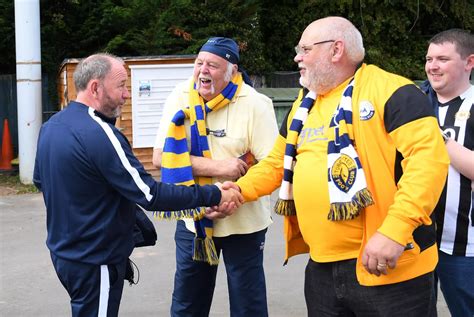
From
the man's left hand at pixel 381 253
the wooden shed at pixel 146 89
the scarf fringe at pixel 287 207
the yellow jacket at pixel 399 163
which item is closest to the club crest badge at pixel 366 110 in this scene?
the yellow jacket at pixel 399 163

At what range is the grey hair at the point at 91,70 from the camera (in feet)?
11.3

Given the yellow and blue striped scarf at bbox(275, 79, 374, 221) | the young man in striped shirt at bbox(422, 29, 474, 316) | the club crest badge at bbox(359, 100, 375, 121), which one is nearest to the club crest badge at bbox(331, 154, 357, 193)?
the yellow and blue striped scarf at bbox(275, 79, 374, 221)

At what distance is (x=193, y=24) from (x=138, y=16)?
160 cm

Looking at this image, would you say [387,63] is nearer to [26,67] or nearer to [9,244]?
[26,67]

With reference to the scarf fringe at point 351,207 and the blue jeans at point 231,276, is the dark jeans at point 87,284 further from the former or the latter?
the scarf fringe at point 351,207

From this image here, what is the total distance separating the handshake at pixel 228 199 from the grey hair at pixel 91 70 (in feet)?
2.90

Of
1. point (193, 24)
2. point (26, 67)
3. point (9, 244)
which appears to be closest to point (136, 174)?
point (9, 244)

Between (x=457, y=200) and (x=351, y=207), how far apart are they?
3.14 feet

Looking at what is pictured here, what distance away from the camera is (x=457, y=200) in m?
3.53

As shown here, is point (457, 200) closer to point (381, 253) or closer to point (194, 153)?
point (381, 253)

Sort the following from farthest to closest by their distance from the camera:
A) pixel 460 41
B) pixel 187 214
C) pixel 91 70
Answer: pixel 187 214, pixel 460 41, pixel 91 70

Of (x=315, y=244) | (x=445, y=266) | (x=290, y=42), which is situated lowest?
(x=445, y=266)

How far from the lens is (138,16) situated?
12.8m

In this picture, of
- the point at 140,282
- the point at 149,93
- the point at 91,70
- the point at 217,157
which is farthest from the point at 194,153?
the point at 149,93
